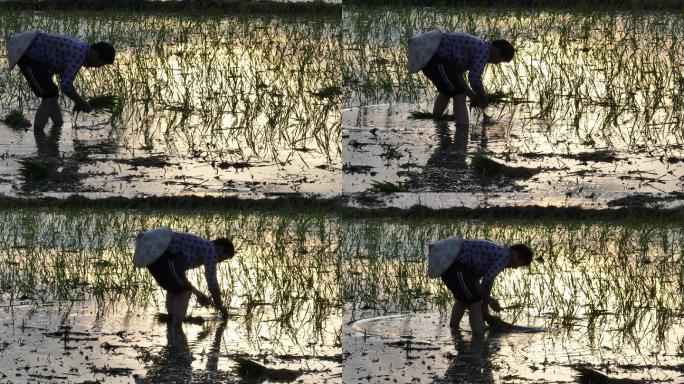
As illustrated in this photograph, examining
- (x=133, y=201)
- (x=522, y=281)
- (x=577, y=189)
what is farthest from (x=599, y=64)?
(x=133, y=201)

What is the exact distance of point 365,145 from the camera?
707cm

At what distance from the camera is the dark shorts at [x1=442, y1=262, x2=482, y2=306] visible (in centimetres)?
543

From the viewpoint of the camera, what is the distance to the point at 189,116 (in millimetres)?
7605

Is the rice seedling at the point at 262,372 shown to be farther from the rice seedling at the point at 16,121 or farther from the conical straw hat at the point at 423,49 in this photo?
the rice seedling at the point at 16,121

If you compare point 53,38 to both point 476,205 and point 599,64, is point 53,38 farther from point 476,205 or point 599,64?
point 599,64

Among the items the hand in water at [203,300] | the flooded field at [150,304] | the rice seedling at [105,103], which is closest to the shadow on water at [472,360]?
the flooded field at [150,304]

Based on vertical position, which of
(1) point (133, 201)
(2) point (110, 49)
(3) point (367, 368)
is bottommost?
(3) point (367, 368)

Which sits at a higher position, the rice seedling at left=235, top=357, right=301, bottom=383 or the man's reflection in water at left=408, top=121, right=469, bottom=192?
the man's reflection in water at left=408, top=121, right=469, bottom=192

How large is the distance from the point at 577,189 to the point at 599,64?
1.96m

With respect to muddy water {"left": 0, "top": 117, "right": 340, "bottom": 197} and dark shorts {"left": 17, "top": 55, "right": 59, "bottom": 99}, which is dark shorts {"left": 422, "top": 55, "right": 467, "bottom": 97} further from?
dark shorts {"left": 17, "top": 55, "right": 59, "bottom": 99}

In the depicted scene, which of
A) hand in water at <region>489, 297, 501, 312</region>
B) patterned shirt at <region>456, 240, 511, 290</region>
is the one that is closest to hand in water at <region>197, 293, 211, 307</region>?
patterned shirt at <region>456, 240, 511, 290</region>

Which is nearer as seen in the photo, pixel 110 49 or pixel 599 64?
pixel 110 49

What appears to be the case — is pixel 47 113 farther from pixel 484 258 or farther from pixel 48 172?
pixel 484 258

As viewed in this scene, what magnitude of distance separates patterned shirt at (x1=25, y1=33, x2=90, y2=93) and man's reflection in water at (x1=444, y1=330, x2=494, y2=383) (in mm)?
2612
